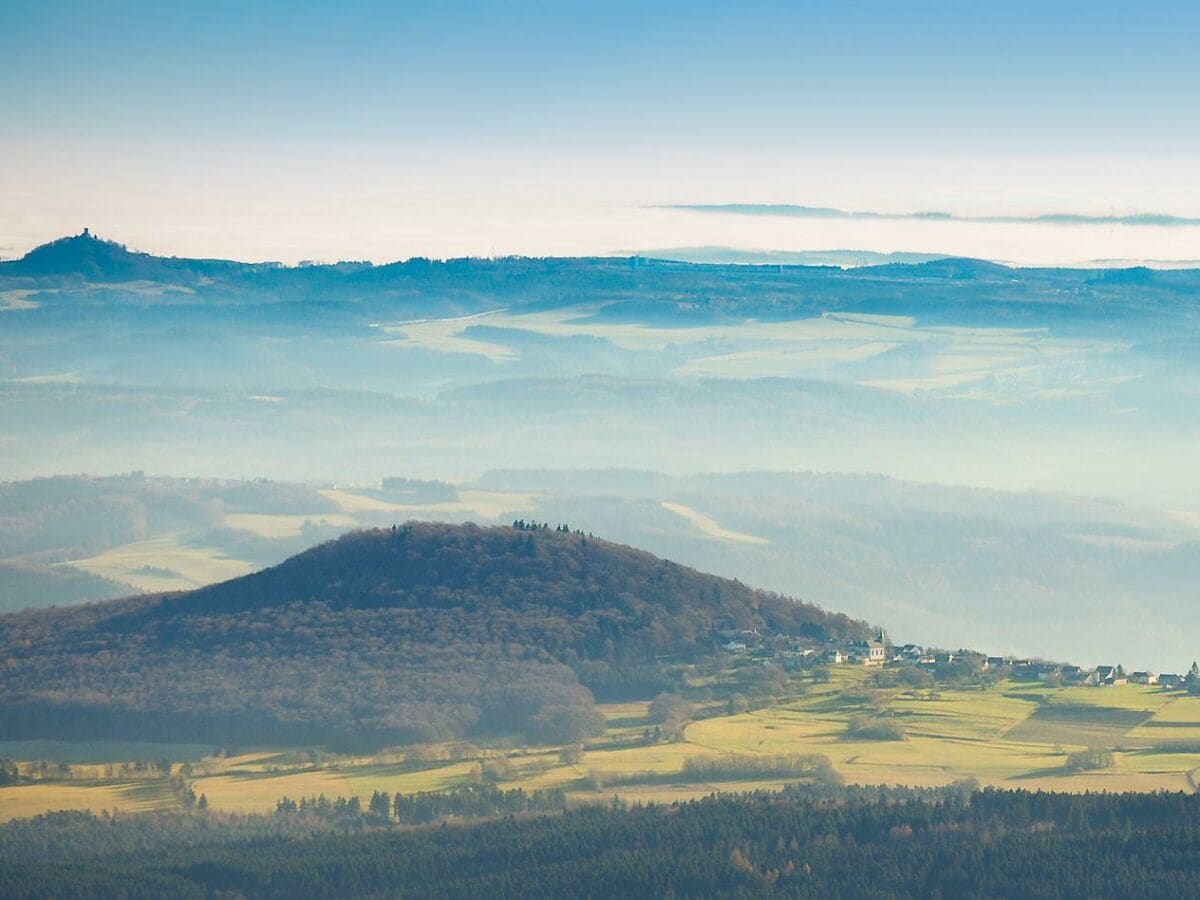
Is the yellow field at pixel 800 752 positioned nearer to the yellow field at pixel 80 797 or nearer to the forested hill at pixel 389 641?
the yellow field at pixel 80 797

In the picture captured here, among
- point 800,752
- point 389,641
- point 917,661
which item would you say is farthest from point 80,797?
point 917,661

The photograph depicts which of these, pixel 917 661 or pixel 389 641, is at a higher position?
pixel 389 641

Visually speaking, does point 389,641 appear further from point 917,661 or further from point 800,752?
point 800,752

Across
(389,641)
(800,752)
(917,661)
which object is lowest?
(917,661)

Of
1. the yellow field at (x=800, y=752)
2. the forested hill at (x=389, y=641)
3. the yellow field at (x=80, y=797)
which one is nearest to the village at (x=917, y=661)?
the forested hill at (x=389, y=641)

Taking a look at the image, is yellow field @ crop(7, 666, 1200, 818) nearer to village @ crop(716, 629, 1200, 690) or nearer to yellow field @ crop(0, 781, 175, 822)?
yellow field @ crop(0, 781, 175, 822)

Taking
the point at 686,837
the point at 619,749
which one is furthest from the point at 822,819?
the point at 619,749

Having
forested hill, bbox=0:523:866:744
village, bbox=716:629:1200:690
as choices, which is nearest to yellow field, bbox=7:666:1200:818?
forested hill, bbox=0:523:866:744
